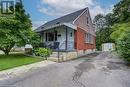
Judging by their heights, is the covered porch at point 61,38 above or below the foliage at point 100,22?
below

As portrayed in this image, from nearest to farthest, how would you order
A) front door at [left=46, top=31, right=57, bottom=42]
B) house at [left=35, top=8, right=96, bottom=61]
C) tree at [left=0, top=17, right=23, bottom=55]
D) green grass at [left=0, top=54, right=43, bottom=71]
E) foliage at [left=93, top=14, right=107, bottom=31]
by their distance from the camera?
green grass at [left=0, top=54, right=43, bottom=71], tree at [left=0, top=17, right=23, bottom=55], house at [left=35, top=8, right=96, bottom=61], front door at [left=46, top=31, right=57, bottom=42], foliage at [left=93, top=14, right=107, bottom=31]

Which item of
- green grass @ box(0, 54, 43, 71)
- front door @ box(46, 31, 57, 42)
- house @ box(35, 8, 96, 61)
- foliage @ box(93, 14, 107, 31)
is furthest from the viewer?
foliage @ box(93, 14, 107, 31)

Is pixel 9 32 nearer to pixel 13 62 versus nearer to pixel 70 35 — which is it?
pixel 13 62

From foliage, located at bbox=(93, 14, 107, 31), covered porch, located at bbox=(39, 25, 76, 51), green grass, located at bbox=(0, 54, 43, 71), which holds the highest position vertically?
foliage, located at bbox=(93, 14, 107, 31)

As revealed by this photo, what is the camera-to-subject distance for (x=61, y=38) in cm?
2127

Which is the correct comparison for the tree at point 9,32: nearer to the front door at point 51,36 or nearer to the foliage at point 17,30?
the foliage at point 17,30

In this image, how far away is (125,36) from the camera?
13.6 m

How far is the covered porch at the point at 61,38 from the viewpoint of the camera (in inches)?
758

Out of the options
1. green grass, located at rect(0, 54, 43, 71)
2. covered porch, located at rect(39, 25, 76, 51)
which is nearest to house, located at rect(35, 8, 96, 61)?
covered porch, located at rect(39, 25, 76, 51)

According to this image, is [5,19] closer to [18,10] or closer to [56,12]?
[18,10]

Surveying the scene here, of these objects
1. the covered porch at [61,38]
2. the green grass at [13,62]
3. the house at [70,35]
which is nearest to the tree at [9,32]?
the green grass at [13,62]

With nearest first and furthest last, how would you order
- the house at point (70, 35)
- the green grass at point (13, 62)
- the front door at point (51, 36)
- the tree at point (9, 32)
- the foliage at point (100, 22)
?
1. the green grass at point (13, 62)
2. the tree at point (9, 32)
3. the house at point (70, 35)
4. the front door at point (51, 36)
5. the foliage at point (100, 22)

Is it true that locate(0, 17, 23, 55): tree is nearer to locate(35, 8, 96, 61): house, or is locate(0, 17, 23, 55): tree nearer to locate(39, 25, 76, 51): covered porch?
locate(35, 8, 96, 61): house

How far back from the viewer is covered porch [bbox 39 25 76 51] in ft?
63.2
